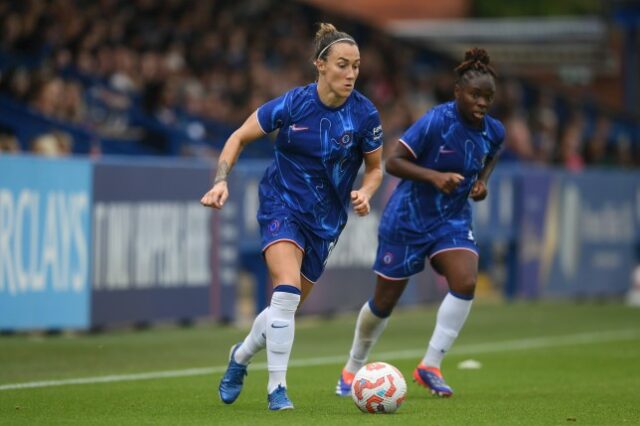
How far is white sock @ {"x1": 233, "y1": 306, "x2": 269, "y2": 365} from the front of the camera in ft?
29.5

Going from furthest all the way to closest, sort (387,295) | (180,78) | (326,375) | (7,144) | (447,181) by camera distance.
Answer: (180,78), (7,144), (326,375), (387,295), (447,181)

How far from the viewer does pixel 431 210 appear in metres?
10.4

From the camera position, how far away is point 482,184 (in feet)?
33.9

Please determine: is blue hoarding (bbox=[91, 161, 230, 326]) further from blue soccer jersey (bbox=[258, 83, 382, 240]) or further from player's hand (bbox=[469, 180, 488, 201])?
blue soccer jersey (bbox=[258, 83, 382, 240])

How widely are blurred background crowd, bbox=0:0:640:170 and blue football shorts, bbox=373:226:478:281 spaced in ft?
16.5

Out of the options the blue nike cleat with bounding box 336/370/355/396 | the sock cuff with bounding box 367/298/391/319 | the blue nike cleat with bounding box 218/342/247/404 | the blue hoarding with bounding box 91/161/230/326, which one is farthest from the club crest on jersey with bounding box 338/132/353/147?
the blue hoarding with bounding box 91/161/230/326

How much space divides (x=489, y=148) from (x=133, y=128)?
10.5 m

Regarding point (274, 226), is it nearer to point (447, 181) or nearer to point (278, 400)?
point (278, 400)

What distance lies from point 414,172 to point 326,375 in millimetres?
2418

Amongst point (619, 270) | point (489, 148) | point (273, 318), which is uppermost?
point (489, 148)

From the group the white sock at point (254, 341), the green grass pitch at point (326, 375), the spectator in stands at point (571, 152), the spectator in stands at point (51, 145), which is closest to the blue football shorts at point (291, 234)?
the white sock at point (254, 341)

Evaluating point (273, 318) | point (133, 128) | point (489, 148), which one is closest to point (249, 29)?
point (133, 128)

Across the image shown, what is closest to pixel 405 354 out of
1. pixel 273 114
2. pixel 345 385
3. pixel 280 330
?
pixel 345 385

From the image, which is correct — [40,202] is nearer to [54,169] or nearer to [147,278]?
[54,169]
